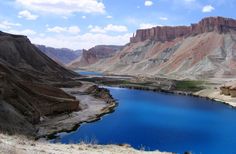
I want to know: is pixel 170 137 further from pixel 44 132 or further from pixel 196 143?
pixel 44 132

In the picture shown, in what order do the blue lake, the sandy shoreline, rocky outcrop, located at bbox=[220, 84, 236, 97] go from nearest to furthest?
1. the blue lake
2. the sandy shoreline
3. rocky outcrop, located at bbox=[220, 84, 236, 97]

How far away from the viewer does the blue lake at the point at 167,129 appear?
4134 cm

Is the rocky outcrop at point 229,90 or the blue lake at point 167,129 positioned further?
the rocky outcrop at point 229,90

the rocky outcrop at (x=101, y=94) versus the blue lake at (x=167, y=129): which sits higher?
the rocky outcrop at (x=101, y=94)

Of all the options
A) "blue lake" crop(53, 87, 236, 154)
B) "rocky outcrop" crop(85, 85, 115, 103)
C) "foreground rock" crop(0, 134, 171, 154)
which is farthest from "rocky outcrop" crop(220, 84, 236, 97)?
"foreground rock" crop(0, 134, 171, 154)

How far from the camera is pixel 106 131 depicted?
4719 cm

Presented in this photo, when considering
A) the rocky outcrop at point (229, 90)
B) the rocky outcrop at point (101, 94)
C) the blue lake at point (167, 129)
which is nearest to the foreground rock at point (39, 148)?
the blue lake at point (167, 129)

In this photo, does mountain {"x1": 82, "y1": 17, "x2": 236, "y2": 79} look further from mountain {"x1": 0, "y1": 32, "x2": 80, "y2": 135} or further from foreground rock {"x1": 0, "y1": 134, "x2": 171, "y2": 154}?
foreground rock {"x1": 0, "y1": 134, "x2": 171, "y2": 154}

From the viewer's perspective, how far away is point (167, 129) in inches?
1992

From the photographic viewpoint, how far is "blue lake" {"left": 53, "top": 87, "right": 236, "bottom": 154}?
41344mm

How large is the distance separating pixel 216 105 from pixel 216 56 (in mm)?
93462

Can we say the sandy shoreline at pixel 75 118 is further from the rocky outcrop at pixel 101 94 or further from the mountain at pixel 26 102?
the rocky outcrop at pixel 101 94

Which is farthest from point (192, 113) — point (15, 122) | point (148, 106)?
point (15, 122)

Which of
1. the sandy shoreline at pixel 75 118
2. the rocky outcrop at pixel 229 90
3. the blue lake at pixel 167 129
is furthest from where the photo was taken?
the rocky outcrop at pixel 229 90
